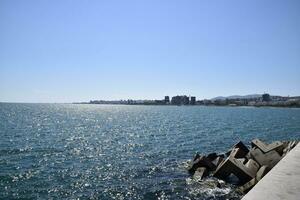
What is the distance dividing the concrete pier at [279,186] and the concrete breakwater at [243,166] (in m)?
5.47

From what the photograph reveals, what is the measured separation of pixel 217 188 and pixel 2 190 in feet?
34.9

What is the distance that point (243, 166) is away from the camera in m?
16.7

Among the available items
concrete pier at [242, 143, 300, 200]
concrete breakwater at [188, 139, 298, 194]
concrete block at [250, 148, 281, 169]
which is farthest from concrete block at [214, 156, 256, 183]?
concrete pier at [242, 143, 300, 200]

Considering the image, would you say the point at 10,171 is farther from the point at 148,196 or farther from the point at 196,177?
the point at 196,177

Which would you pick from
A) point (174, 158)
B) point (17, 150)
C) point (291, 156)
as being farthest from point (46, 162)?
point (291, 156)

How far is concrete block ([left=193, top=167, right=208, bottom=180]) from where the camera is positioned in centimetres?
1910

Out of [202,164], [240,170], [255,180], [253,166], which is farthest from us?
[202,164]

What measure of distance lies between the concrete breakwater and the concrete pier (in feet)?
18.0

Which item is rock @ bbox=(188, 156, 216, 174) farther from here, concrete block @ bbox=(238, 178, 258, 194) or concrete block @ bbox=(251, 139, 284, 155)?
concrete block @ bbox=(238, 178, 258, 194)

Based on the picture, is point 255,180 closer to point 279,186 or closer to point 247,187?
point 247,187

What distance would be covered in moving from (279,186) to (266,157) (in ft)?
37.3

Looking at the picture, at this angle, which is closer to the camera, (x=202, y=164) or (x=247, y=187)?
(x=247, y=187)

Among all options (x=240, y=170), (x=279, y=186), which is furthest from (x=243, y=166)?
(x=279, y=186)

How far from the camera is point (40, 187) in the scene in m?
17.2
